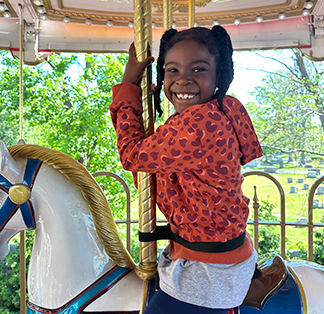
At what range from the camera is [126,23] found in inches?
111

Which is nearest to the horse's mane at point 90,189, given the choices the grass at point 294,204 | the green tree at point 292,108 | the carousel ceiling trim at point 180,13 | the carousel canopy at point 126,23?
the carousel canopy at point 126,23

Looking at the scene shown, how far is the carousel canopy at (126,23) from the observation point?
2502 mm

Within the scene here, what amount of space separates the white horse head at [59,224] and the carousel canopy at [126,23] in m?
1.64

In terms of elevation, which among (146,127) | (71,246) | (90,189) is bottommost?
Answer: (71,246)

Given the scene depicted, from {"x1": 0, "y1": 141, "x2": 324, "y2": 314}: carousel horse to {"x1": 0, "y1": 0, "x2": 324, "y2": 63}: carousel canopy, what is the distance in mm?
1657

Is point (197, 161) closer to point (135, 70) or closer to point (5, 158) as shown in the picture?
point (135, 70)

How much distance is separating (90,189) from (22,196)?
0.70 ft

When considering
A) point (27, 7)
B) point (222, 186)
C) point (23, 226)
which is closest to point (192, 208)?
point (222, 186)

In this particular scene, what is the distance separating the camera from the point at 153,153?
95 centimetres

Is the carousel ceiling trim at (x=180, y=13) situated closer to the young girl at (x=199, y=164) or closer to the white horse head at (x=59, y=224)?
the young girl at (x=199, y=164)

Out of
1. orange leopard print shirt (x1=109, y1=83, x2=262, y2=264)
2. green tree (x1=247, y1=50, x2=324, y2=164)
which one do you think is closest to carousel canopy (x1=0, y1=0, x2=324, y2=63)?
orange leopard print shirt (x1=109, y1=83, x2=262, y2=264)

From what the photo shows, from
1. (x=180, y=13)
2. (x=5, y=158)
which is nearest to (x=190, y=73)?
(x=5, y=158)

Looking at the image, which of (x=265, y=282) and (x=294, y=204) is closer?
(x=265, y=282)

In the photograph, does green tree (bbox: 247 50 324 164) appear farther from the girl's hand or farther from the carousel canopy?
the girl's hand
